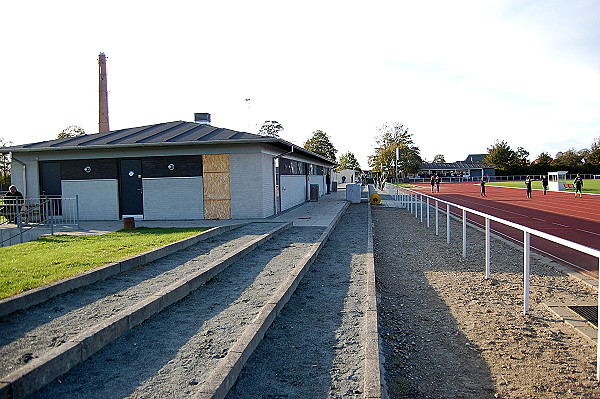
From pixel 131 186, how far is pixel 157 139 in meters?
2.18

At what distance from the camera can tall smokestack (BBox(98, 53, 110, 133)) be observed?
33.7 metres

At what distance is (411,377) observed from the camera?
4.44m

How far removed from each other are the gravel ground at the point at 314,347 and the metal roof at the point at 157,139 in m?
9.39

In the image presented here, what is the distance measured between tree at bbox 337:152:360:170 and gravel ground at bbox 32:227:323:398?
352ft

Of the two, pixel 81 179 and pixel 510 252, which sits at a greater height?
pixel 81 179

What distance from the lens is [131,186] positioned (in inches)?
714

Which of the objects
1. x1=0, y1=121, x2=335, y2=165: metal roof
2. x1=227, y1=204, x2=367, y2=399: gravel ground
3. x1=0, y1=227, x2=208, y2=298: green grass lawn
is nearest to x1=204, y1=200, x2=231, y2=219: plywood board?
x1=0, y1=121, x2=335, y2=165: metal roof

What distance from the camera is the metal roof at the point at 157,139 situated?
54.5 ft

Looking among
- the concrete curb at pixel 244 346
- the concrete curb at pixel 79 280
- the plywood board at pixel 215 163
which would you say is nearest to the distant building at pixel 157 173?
the plywood board at pixel 215 163

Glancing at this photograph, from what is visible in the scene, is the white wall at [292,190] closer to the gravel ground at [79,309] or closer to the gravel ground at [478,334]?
the gravel ground at [478,334]

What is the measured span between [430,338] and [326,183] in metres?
37.4

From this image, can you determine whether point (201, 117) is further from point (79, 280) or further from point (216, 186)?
point (79, 280)

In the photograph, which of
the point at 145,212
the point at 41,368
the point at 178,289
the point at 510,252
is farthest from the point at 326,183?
the point at 41,368

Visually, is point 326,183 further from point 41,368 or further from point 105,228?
point 41,368
